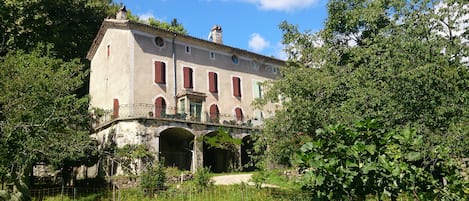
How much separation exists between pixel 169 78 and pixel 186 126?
4143 millimetres

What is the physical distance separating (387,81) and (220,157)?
16.8 m

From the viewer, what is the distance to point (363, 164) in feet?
11.8

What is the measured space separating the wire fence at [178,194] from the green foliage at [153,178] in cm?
33

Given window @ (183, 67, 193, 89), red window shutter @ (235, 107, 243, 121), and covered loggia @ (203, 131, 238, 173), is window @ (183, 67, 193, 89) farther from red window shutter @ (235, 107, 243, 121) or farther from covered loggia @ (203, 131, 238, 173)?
red window shutter @ (235, 107, 243, 121)

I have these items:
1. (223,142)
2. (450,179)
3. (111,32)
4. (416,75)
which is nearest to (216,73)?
(223,142)

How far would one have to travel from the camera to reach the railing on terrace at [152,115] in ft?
73.0

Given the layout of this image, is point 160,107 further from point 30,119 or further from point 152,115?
point 30,119

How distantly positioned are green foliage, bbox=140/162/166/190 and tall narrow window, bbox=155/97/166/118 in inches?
234

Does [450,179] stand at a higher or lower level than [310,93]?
lower

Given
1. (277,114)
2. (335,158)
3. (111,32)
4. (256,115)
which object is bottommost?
(335,158)

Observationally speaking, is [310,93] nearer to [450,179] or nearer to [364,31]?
[364,31]

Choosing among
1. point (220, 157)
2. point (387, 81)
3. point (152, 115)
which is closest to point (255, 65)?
point (220, 157)

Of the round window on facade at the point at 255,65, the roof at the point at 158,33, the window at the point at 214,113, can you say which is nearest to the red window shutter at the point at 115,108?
the roof at the point at 158,33

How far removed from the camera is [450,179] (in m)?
4.08
